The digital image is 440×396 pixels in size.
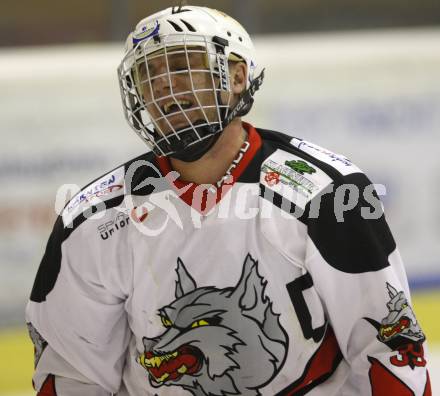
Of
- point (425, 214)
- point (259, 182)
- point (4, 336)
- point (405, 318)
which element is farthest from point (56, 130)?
point (405, 318)

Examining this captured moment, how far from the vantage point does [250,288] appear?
78.0 inches

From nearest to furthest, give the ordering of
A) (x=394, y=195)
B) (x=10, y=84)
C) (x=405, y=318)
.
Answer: (x=405, y=318)
(x=10, y=84)
(x=394, y=195)

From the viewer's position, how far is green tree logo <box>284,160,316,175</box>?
203 centimetres

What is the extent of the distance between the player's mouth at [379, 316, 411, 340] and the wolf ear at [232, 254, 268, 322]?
24 cm

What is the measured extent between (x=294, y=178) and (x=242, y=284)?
241 millimetres

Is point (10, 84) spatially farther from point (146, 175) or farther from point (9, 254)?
point (146, 175)

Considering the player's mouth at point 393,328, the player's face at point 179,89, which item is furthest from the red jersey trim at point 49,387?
the player's mouth at point 393,328

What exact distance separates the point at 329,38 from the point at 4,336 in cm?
173

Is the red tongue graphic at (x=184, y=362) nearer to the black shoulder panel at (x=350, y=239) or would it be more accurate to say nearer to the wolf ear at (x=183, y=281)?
the wolf ear at (x=183, y=281)

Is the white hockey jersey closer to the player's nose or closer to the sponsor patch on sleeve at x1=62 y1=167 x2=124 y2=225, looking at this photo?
the sponsor patch on sleeve at x1=62 y1=167 x2=124 y2=225

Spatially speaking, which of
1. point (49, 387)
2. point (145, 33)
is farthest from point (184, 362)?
point (145, 33)

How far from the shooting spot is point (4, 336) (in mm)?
3617

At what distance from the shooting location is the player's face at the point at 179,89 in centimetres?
195

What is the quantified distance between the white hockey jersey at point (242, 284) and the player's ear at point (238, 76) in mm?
115
